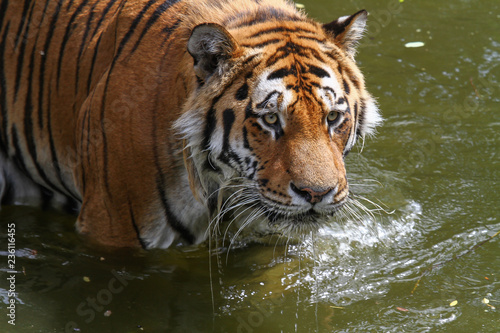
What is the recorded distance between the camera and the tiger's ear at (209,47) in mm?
2355

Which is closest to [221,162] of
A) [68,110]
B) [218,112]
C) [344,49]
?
[218,112]

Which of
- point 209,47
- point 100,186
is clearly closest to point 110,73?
point 100,186

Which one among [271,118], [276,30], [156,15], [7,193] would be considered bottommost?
[7,193]

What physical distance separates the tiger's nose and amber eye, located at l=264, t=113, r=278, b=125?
24 cm

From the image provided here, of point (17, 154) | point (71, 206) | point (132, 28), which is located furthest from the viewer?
point (71, 206)

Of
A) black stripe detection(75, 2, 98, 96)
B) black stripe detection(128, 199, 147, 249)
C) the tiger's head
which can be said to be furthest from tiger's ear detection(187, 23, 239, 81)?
black stripe detection(75, 2, 98, 96)

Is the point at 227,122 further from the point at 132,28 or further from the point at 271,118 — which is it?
the point at 132,28

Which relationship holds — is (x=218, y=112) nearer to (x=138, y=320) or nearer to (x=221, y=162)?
(x=221, y=162)

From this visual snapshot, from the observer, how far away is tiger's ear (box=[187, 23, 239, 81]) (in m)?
2.36

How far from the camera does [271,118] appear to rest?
2.44m

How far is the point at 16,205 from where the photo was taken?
3504mm

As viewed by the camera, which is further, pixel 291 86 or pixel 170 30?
pixel 170 30

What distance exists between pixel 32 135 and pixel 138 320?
1.03 meters

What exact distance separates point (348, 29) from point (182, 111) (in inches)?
28.2
